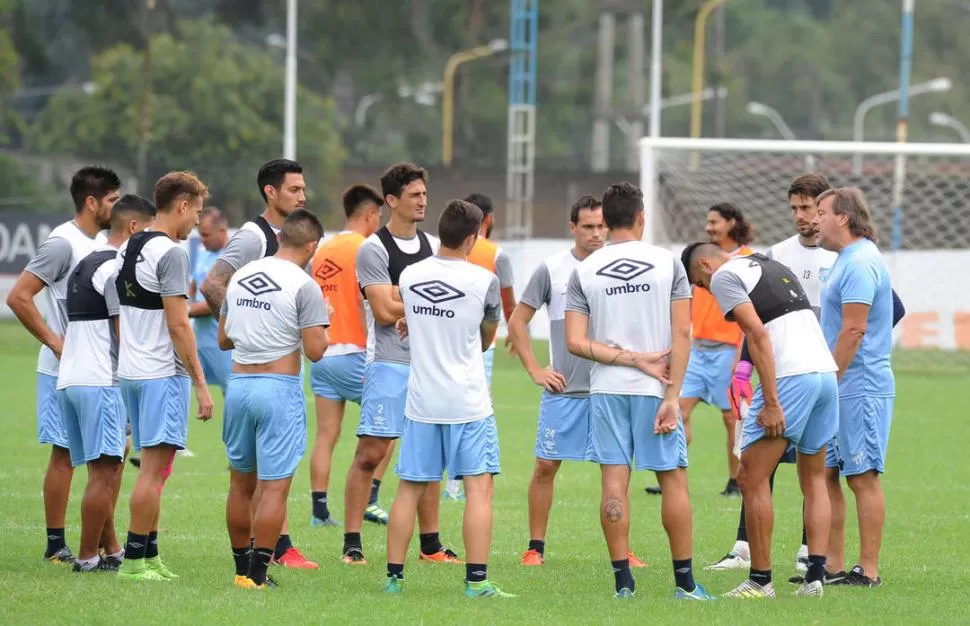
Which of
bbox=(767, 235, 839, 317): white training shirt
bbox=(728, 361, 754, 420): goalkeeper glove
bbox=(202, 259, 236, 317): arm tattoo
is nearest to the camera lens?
bbox=(202, 259, 236, 317): arm tattoo

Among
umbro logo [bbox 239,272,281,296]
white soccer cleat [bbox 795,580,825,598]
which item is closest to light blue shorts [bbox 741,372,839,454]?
white soccer cleat [bbox 795,580,825,598]

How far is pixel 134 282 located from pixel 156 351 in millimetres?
413

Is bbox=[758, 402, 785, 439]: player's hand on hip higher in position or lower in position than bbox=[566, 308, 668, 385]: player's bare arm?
lower

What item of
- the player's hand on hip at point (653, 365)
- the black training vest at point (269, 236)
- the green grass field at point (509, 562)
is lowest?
the green grass field at point (509, 562)

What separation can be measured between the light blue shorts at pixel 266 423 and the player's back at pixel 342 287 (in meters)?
2.32

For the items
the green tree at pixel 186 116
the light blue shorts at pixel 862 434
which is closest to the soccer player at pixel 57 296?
the light blue shorts at pixel 862 434

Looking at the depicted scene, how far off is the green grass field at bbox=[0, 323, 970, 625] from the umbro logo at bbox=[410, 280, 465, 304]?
5.31ft

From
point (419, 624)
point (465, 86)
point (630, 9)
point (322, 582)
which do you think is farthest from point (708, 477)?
point (465, 86)

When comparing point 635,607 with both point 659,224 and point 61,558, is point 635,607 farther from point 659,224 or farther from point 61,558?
point 659,224

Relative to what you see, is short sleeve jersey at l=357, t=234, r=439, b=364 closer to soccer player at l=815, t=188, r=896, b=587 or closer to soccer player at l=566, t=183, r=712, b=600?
soccer player at l=566, t=183, r=712, b=600

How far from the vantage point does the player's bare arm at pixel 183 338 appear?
8.02 m

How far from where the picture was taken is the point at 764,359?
7.67 m

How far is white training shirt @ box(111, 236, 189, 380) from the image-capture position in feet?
26.3

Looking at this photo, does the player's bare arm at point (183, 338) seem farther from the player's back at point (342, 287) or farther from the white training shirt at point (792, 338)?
the white training shirt at point (792, 338)
